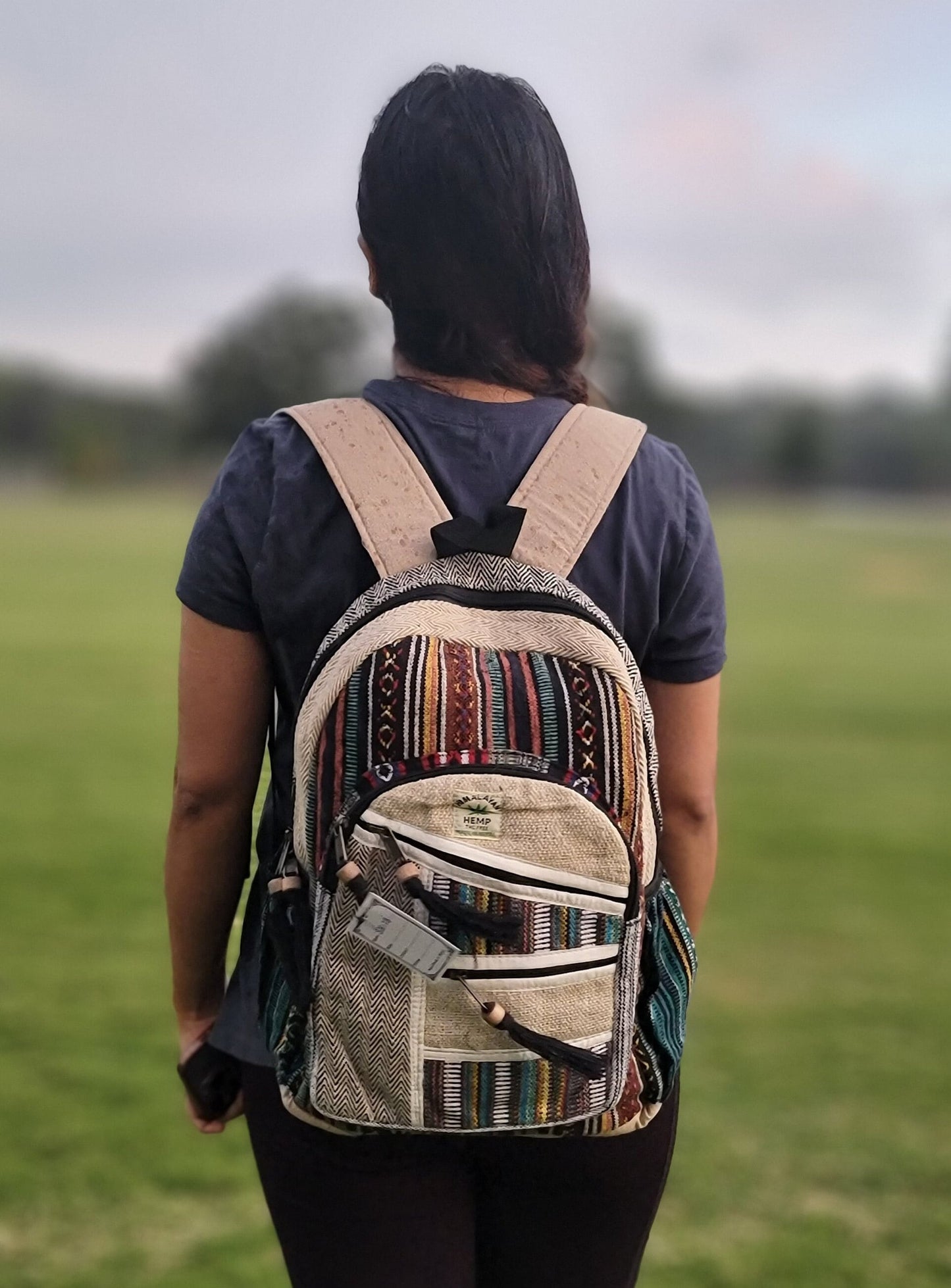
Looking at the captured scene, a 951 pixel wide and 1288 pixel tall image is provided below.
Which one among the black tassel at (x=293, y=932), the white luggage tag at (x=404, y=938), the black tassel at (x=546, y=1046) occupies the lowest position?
the black tassel at (x=546, y=1046)

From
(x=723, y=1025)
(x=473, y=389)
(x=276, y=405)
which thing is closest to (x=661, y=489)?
(x=473, y=389)

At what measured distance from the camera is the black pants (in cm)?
132

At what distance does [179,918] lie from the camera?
4.81ft

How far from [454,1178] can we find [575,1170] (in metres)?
0.12

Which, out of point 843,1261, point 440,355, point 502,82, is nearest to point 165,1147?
point 843,1261

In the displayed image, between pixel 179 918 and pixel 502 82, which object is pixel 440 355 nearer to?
pixel 502 82

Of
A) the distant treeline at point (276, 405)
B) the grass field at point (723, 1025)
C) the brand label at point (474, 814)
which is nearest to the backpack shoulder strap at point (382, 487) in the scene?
the brand label at point (474, 814)

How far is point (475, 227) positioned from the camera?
1303 mm

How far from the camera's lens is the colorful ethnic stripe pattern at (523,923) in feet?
3.76

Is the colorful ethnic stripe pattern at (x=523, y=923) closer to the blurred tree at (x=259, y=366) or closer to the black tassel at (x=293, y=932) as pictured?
the black tassel at (x=293, y=932)

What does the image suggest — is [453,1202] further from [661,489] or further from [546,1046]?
[661,489]

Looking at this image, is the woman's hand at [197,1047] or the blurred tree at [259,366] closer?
the woman's hand at [197,1047]

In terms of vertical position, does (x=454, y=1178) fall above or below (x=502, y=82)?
below

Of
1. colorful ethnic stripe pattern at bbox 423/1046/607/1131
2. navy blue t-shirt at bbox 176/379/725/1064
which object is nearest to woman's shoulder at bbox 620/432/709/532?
navy blue t-shirt at bbox 176/379/725/1064
